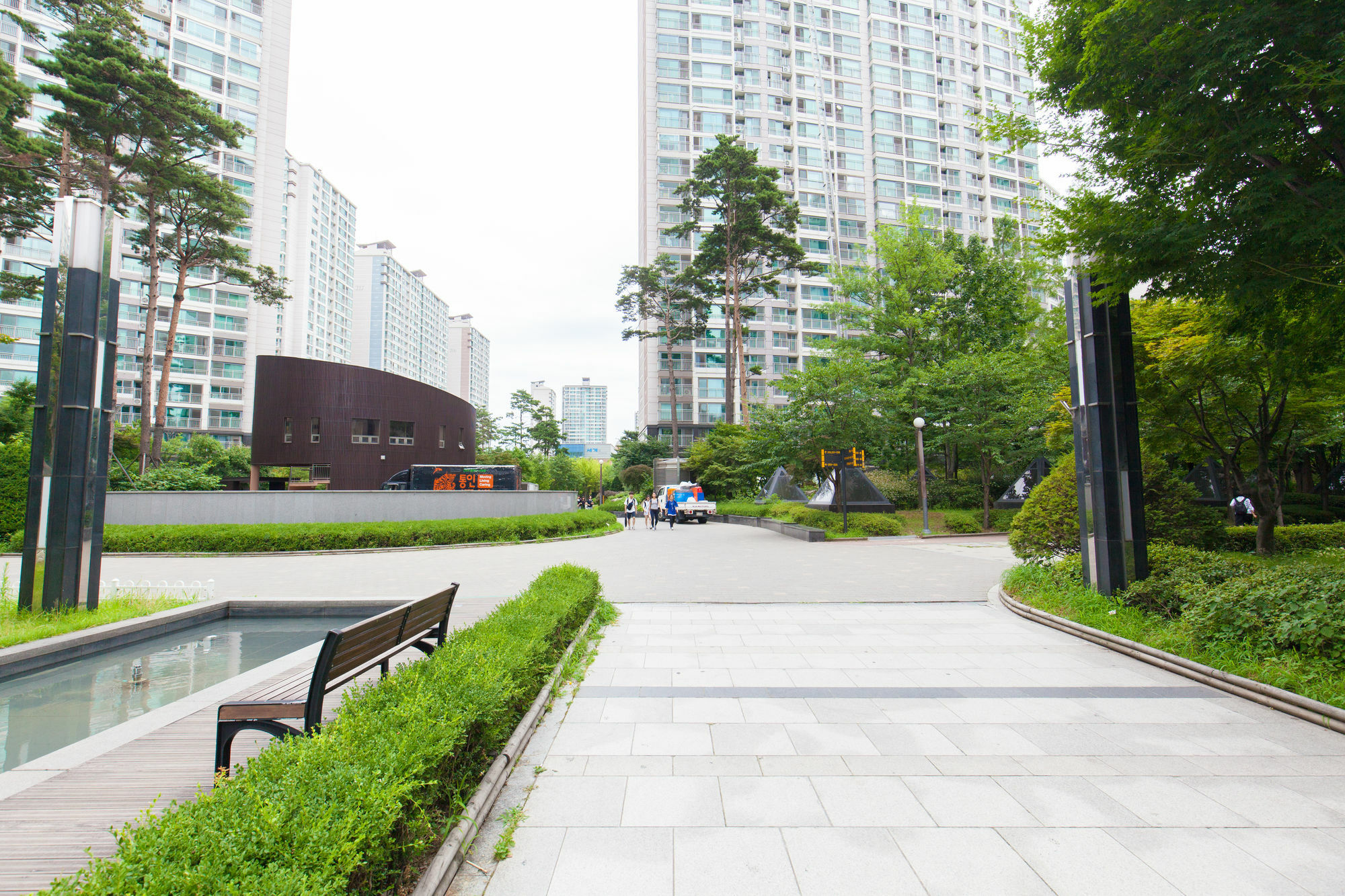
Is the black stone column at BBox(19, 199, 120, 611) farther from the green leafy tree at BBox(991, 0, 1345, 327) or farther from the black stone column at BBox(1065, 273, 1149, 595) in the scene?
the black stone column at BBox(1065, 273, 1149, 595)

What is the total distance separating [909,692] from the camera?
526cm

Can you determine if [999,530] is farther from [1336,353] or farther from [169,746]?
[169,746]

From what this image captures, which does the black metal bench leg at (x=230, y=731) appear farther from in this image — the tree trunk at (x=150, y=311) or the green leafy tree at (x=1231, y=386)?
the tree trunk at (x=150, y=311)

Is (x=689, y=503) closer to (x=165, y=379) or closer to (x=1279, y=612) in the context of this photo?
(x=165, y=379)

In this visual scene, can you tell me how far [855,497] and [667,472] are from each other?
16752 millimetres

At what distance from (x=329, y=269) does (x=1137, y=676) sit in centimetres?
10736

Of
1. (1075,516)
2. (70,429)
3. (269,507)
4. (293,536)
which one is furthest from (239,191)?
(1075,516)

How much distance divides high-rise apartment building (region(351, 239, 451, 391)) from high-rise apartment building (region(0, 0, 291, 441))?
1781 inches

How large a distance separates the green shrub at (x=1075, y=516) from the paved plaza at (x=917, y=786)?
4758 millimetres

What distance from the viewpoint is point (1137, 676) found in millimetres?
5613

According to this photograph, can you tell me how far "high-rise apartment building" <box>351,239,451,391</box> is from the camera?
368 feet

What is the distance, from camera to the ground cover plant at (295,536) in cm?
1587

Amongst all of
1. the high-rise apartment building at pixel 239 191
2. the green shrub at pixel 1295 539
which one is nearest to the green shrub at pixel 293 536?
the green shrub at pixel 1295 539

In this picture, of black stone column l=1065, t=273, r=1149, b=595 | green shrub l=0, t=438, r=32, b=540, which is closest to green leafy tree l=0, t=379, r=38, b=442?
green shrub l=0, t=438, r=32, b=540
